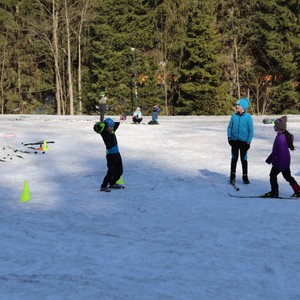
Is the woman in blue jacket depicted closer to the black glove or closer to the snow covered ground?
the snow covered ground

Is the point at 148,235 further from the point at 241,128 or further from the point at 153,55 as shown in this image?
the point at 153,55

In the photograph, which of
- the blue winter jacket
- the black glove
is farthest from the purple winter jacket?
the black glove

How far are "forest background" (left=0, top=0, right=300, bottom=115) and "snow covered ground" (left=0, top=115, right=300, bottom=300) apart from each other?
118ft

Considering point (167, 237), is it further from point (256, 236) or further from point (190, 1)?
point (190, 1)

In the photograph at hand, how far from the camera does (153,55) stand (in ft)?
168

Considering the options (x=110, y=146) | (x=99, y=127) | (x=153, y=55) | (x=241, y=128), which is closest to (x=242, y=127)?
(x=241, y=128)

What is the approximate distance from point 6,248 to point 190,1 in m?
47.9

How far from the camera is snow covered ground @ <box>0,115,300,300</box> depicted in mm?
4625

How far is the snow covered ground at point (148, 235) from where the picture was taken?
15.2 feet

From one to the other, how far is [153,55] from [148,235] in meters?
46.1

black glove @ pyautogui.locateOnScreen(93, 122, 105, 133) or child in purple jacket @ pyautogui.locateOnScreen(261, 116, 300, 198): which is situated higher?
black glove @ pyautogui.locateOnScreen(93, 122, 105, 133)

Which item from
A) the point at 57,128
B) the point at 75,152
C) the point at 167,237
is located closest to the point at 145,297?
the point at 167,237

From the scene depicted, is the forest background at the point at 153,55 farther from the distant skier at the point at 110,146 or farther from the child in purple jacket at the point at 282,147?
the child in purple jacket at the point at 282,147

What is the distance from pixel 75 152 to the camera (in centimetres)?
1580
